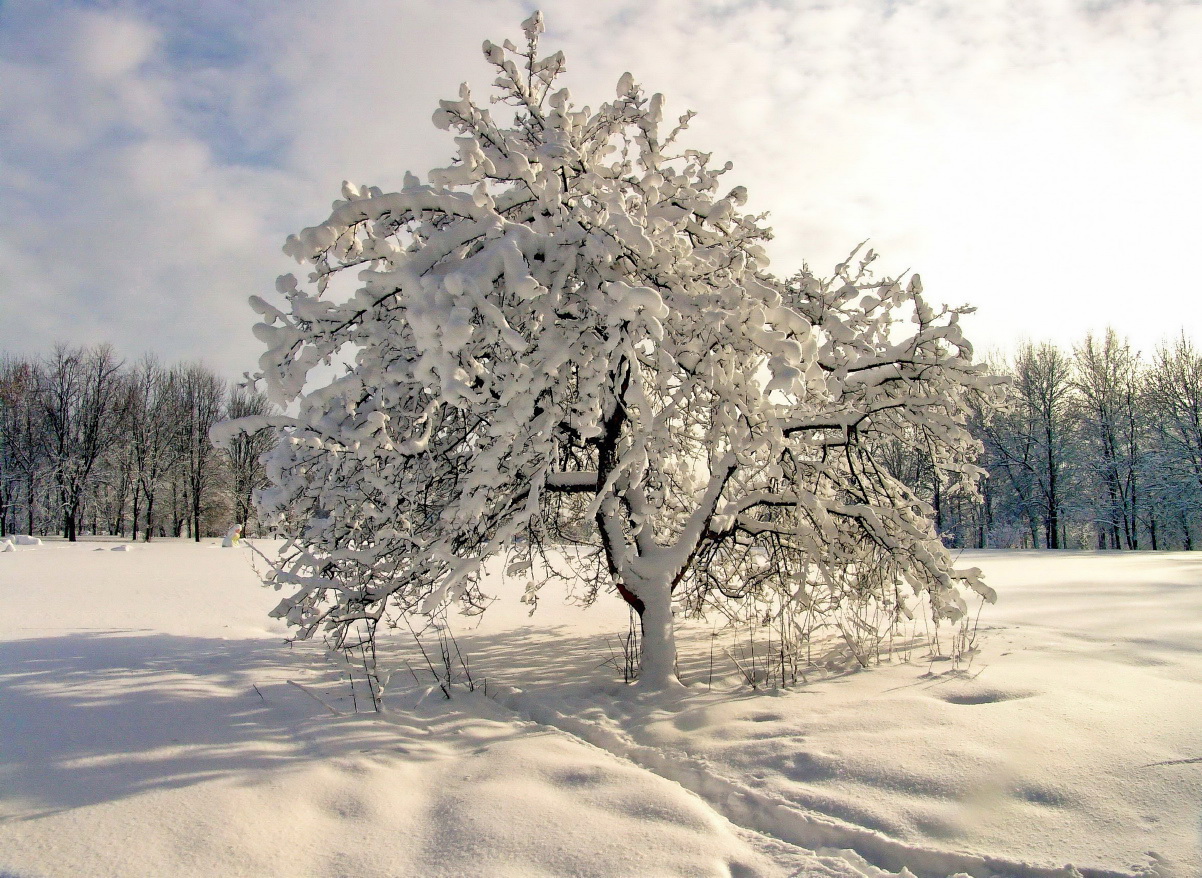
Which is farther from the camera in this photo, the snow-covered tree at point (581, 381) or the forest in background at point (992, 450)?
the forest in background at point (992, 450)

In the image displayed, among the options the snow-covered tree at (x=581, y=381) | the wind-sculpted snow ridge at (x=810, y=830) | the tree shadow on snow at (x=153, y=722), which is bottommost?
the wind-sculpted snow ridge at (x=810, y=830)

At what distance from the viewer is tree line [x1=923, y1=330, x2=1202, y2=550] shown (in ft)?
91.3

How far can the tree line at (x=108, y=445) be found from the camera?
3241 cm

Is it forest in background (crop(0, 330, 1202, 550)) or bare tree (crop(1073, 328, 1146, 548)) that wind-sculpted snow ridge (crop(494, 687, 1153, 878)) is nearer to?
forest in background (crop(0, 330, 1202, 550))

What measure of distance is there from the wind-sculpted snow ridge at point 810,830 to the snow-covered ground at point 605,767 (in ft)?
0.04

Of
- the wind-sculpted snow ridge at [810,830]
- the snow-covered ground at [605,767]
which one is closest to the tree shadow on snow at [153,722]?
the snow-covered ground at [605,767]

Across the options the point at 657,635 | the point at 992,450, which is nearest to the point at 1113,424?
the point at 992,450

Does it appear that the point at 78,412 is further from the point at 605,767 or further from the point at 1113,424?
the point at 1113,424

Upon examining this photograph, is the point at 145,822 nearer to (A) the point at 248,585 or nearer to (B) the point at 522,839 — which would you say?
(B) the point at 522,839

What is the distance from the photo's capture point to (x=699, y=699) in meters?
4.91

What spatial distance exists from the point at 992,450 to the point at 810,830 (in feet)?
112

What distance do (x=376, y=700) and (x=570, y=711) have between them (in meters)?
1.44

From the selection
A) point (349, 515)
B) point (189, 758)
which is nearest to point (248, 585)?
point (349, 515)

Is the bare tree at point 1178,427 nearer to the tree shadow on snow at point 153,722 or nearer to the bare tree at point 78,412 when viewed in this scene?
the tree shadow on snow at point 153,722
